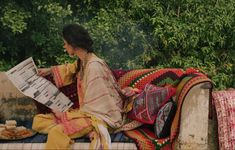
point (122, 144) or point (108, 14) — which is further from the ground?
point (108, 14)

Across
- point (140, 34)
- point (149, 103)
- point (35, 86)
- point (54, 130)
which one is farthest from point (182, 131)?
point (140, 34)

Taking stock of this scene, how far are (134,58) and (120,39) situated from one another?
0.32m

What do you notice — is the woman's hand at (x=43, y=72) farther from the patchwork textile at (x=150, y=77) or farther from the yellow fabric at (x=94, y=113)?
the patchwork textile at (x=150, y=77)

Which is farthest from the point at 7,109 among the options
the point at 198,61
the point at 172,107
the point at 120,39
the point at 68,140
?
the point at 198,61

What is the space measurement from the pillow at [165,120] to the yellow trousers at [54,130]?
0.55 metres

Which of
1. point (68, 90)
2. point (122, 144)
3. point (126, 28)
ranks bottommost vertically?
point (122, 144)

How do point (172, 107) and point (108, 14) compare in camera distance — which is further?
point (108, 14)

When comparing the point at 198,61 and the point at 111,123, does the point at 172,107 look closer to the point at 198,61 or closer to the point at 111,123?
the point at 111,123

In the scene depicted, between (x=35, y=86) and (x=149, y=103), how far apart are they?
1.02m

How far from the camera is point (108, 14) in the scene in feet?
25.1

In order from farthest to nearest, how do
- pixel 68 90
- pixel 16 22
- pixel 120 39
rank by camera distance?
pixel 120 39
pixel 16 22
pixel 68 90

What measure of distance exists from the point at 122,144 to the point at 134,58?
313cm

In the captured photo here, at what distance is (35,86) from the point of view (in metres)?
5.14

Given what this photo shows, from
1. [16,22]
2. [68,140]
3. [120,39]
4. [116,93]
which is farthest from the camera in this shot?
[120,39]
